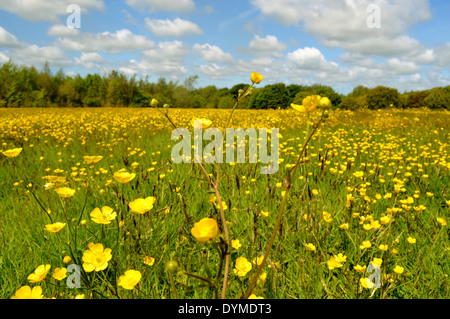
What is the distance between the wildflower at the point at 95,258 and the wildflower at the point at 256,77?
36.3 inches

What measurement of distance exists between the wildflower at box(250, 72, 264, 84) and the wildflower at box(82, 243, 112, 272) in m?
0.92

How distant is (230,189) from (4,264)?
1.63 metres

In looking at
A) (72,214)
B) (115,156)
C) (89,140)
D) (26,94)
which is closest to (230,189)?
(72,214)

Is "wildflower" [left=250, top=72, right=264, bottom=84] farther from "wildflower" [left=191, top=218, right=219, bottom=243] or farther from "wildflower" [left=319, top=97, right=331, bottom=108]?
"wildflower" [left=191, top=218, right=219, bottom=243]

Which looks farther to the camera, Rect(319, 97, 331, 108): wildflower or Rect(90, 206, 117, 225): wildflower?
Rect(90, 206, 117, 225): wildflower

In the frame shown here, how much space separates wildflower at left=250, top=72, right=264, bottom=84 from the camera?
960 mm

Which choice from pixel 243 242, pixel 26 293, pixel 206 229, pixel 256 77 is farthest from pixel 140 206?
pixel 243 242

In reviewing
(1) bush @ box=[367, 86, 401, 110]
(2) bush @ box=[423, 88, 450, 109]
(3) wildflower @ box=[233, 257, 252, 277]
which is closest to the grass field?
(3) wildflower @ box=[233, 257, 252, 277]

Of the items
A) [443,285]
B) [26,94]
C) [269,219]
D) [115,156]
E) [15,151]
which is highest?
[26,94]

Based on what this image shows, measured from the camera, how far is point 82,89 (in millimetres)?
36562

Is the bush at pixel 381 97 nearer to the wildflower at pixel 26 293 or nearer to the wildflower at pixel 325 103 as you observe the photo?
the wildflower at pixel 325 103

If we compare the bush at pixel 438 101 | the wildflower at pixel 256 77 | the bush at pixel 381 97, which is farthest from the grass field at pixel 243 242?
the bush at pixel 438 101
